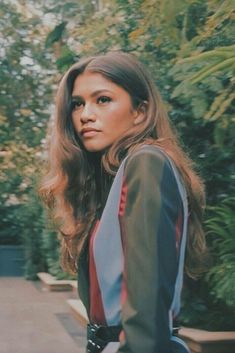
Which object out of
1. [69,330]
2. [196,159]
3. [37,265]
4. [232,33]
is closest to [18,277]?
[37,265]

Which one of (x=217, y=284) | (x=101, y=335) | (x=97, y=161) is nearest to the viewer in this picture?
(x=101, y=335)

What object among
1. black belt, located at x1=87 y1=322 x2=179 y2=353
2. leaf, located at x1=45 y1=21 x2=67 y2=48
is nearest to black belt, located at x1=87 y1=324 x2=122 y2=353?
black belt, located at x1=87 y1=322 x2=179 y2=353

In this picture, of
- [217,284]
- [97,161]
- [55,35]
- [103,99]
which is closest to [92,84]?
[103,99]

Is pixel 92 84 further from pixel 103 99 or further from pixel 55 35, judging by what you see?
pixel 55 35

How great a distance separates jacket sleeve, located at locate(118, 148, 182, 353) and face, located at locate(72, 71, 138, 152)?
199 mm

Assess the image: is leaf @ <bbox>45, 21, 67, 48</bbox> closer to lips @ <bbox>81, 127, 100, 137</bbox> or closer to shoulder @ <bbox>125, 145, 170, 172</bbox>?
lips @ <bbox>81, 127, 100, 137</bbox>

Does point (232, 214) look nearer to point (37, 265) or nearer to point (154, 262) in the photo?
point (154, 262)

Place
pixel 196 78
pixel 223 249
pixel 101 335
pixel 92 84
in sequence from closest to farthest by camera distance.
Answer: pixel 101 335
pixel 92 84
pixel 196 78
pixel 223 249

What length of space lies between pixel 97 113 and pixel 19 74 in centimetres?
2141

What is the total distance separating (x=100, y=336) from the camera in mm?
1677

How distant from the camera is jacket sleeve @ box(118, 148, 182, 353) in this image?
4.72ft

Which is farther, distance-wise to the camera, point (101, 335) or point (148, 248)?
point (101, 335)

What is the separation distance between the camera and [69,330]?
31.2ft

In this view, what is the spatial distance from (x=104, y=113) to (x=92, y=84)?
3.8 inches
